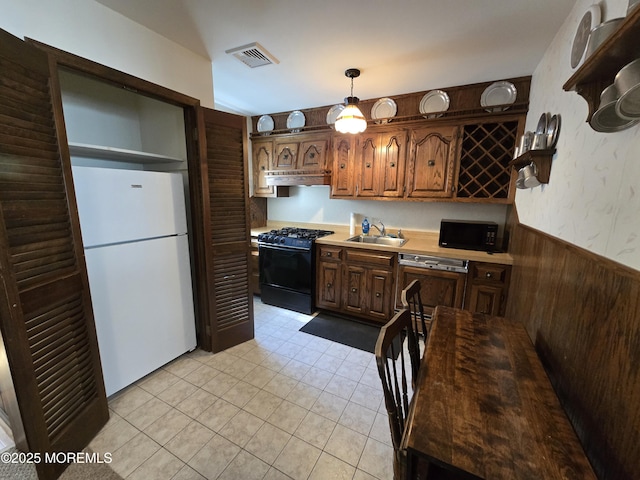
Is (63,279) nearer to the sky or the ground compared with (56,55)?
nearer to the ground

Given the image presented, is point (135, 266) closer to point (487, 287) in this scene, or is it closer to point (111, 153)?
point (111, 153)

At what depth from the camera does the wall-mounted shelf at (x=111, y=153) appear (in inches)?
63.8

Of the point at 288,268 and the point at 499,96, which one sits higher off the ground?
the point at 499,96

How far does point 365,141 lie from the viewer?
9.75 feet

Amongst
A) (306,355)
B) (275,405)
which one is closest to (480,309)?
(306,355)

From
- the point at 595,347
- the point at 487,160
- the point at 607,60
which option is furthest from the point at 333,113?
the point at 595,347

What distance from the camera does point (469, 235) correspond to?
2613 millimetres

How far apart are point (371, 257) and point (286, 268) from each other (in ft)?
3.43

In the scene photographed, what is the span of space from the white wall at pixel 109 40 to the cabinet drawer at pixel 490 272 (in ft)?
9.03

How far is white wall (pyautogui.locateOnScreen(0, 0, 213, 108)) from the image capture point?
1270 millimetres

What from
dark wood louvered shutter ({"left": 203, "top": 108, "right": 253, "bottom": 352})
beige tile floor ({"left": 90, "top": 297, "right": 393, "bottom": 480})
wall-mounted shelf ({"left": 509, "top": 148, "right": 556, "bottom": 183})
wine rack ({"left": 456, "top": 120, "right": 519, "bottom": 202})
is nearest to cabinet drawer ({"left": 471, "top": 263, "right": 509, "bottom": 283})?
wine rack ({"left": 456, "top": 120, "right": 519, "bottom": 202})

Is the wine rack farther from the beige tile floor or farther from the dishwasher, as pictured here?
the beige tile floor

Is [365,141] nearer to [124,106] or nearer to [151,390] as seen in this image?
[124,106]

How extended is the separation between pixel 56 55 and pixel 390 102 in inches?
102
